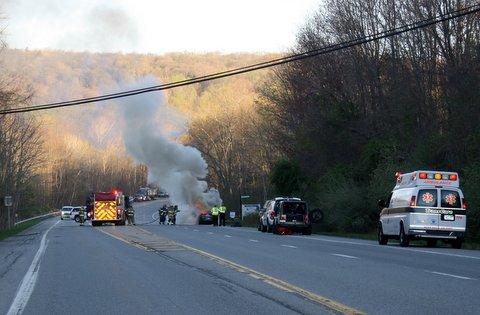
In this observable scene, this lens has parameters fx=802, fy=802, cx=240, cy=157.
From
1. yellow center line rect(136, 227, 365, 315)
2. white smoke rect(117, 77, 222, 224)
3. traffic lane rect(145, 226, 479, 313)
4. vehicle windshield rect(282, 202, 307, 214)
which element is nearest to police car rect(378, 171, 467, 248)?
traffic lane rect(145, 226, 479, 313)

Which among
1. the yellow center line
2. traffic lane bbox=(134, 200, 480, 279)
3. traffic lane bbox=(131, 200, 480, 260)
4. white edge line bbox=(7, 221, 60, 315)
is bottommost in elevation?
white edge line bbox=(7, 221, 60, 315)

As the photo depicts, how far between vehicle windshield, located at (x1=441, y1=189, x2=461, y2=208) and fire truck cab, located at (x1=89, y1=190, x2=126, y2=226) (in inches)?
1484

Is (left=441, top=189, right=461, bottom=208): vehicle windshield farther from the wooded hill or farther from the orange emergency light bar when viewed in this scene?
the wooded hill

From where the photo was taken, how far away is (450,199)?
2764 centimetres

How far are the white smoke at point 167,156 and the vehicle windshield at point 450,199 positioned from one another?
57870 millimetres

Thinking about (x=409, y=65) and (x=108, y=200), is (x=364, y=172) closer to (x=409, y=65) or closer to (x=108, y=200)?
(x=409, y=65)

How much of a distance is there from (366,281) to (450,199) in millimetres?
13040

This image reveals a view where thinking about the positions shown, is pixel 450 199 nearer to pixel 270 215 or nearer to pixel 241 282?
pixel 241 282

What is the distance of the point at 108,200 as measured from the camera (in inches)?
2425

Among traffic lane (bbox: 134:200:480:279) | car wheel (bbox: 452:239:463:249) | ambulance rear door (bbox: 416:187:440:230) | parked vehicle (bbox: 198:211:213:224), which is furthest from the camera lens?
parked vehicle (bbox: 198:211:213:224)

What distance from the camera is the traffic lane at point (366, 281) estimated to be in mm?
12180

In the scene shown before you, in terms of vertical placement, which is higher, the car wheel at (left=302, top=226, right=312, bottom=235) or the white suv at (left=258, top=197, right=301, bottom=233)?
the white suv at (left=258, top=197, right=301, bottom=233)

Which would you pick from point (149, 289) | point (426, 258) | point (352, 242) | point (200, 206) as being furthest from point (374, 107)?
point (200, 206)

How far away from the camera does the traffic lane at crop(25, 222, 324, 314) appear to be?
1208cm
